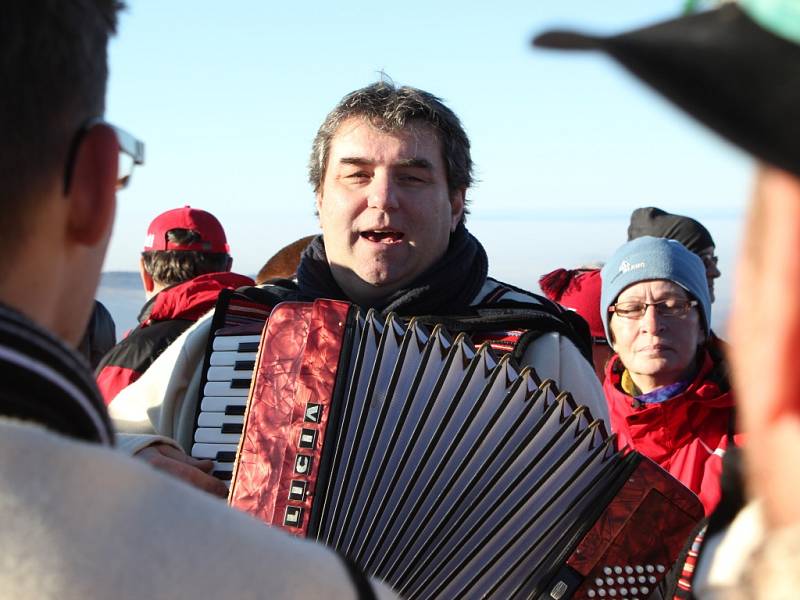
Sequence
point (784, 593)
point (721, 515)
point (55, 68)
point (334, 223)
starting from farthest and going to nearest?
point (334, 223) < point (55, 68) < point (721, 515) < point (784, 593)

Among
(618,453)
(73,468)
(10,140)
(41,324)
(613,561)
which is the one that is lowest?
(613,561)

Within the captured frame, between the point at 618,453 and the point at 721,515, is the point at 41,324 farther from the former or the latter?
the point at 618,453

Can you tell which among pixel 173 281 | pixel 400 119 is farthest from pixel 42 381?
pixel 173 281

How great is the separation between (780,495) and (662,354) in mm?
2868

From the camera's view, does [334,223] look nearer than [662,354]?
Yes

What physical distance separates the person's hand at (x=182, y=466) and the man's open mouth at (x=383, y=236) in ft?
2.83

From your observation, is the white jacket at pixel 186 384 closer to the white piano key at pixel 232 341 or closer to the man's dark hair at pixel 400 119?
the white piano key at pixel 232 341

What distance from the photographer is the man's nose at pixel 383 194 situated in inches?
112

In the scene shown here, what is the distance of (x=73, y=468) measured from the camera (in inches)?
36.6

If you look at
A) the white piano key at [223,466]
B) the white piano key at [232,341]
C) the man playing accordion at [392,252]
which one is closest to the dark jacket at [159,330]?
the man playing accordion at [392,252]

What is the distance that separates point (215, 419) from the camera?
2.36 m

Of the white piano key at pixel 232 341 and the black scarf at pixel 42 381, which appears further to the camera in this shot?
the white piano key at pixel 232 341

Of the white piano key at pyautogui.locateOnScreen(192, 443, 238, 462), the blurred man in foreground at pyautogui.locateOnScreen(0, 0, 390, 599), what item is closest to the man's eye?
the white piano key at pyautogui.locateOnScreen(192, 443, 238, 462)

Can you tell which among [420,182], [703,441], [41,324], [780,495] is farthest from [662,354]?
[780,495]
